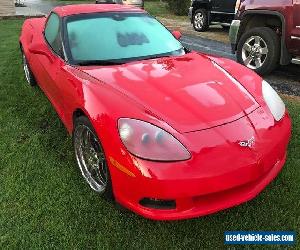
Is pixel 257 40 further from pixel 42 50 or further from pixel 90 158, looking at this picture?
pixel 90 158

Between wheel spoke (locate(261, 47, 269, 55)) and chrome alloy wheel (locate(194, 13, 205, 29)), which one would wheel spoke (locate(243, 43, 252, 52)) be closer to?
wheel spoke (locate(261, 47, 269, 55))

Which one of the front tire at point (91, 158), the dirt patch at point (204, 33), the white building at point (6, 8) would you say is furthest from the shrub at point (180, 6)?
the front tire at point (91, 158)

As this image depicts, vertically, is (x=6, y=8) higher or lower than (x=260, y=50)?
higher

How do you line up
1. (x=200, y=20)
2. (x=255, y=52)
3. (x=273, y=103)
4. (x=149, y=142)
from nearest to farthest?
1. (x=149, y=142)
2. (x=273, y=103)
3. (x=255, y=52)
4. (x=200, y=20)

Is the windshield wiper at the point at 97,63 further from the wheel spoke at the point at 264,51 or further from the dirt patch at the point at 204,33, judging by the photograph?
the dirt patch at the point at 204,33

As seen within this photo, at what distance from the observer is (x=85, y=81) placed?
326cm

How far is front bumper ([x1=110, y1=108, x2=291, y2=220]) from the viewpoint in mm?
2480

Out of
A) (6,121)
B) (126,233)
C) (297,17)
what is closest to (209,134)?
(126,233)

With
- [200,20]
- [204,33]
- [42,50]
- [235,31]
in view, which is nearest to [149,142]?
[42,50]

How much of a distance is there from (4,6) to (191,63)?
49.4 ft

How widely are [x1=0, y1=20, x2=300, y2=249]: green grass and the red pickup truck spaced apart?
226cm

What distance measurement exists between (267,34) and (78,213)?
14.9 feet

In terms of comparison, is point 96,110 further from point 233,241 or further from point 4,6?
point 4,6

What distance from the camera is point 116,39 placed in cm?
389
